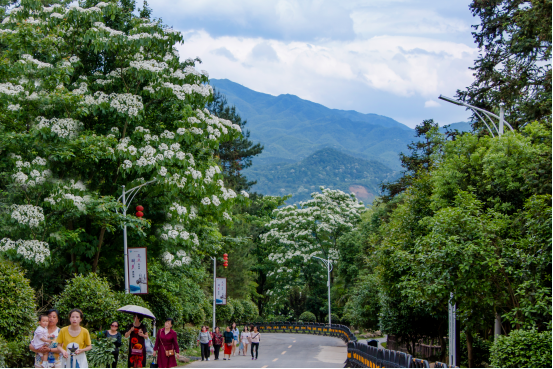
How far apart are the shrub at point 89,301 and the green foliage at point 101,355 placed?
1304mm

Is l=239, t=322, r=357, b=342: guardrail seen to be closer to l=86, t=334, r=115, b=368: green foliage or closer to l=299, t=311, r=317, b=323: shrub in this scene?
l=299, t=311, r=317, b=323: shrub

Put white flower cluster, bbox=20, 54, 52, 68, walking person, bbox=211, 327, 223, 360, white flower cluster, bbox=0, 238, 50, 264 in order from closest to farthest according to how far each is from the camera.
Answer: white flower cluster, bbox=0, 238, 50, 264 → white flower cluster, bbox=20, 54, 52, 68 → walking person, bbox=211, 327, 223, 360

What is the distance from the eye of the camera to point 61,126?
18766 mm

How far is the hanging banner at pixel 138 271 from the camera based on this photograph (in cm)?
1983

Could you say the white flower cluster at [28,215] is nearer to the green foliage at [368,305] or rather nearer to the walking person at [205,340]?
the walking person at [205,340]

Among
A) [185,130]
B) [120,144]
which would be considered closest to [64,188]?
[120,144]

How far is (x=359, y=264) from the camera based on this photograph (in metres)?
49.2

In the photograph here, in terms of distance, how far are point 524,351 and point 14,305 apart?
13.0 metres

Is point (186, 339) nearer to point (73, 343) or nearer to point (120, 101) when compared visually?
point (120, 101)

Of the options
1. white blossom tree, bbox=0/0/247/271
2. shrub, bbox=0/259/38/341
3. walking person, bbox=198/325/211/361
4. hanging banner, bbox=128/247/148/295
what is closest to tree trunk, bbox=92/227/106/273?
white blossom tree, bbox=0/0/247/271

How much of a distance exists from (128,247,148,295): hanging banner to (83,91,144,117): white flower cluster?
196 inches

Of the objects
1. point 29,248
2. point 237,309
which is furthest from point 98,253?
point 237,309

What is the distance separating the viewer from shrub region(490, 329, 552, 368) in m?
12.9

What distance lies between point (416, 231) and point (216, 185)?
28.2 feet
